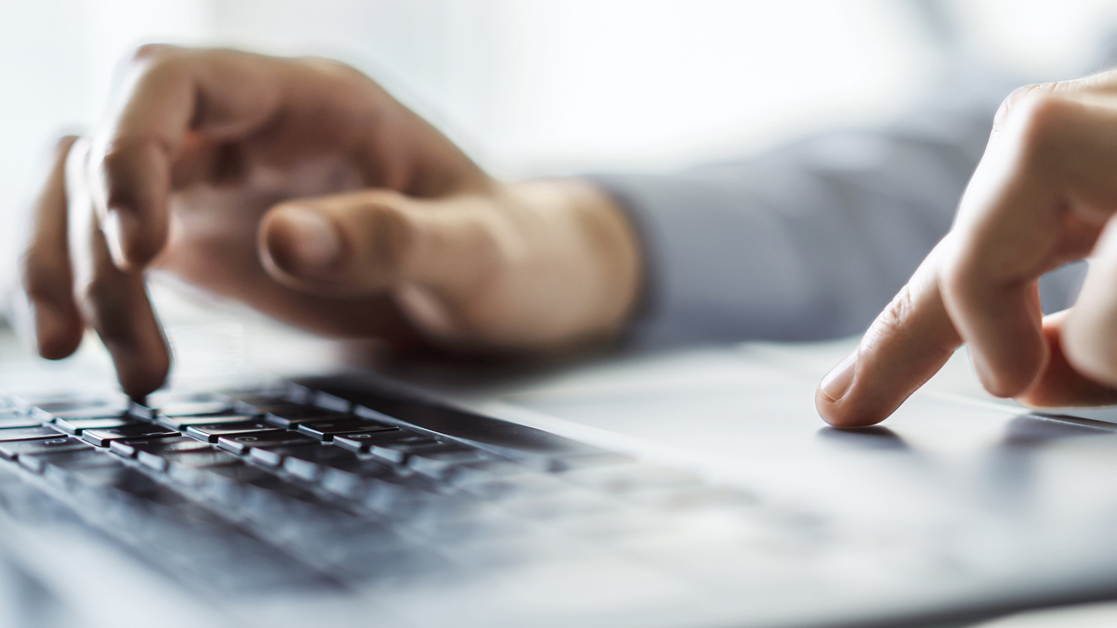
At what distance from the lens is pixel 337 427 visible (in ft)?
0.96

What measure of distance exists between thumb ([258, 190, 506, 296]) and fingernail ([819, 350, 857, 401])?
211 mm

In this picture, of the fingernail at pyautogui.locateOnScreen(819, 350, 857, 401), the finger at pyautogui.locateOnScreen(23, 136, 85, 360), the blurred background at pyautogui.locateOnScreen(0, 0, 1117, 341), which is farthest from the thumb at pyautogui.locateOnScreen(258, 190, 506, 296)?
the blurred background at pyautogui.locateOnScreen(0, 0, 1117, 341)

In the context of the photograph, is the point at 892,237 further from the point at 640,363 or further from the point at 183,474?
the point at 183,474

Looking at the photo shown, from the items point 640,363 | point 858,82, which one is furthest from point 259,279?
point 858,82

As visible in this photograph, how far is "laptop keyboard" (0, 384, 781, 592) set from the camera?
0.16 m

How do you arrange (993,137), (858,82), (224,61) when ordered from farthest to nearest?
(858,82) < (224,61) < (993,137)

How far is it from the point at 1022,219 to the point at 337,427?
0.21 m

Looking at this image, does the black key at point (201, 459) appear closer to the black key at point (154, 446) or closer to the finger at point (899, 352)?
the black key at point (154, 446)

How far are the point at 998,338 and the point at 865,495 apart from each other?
74 millimetres

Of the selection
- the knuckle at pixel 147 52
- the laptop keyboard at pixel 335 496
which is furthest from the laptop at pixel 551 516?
the knuckle at pixel 147 52

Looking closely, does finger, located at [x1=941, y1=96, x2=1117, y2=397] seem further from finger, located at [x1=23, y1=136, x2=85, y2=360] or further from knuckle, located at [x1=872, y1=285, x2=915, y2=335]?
finger, located at [x1=23, y1=136, x2=85, y2=360]

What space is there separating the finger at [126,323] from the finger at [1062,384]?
0.34 metres

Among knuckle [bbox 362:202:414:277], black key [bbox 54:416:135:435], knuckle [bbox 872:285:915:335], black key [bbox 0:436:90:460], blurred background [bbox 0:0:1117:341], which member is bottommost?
black key [bbox 0:436:90:460]

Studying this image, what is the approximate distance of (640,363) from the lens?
1.62 feet
